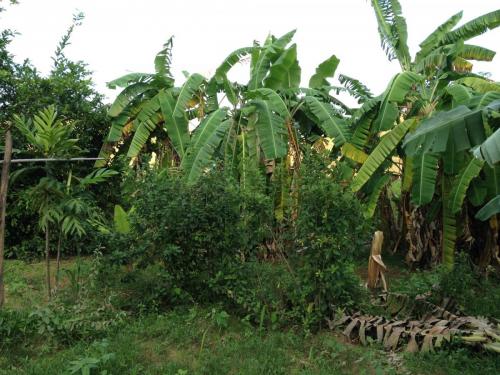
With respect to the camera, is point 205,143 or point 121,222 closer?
point 121,222

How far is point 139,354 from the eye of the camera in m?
4.57

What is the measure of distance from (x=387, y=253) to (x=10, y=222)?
7.43 metres

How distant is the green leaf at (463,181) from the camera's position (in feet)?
21.5

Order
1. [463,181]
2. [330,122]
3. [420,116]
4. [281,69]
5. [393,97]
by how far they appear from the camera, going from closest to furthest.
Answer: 1. [463,181]
2. [393,97]
3. [420,116]
4. [330,122]
5. [281,69]

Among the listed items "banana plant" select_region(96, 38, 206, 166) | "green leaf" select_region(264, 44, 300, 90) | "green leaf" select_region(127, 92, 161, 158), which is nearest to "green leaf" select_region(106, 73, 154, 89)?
"banana plant" select_region(96, 38, 206, 166)

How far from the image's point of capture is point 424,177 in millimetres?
6695

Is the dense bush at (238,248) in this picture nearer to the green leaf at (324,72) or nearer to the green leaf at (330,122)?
the green leaf at (330,122)

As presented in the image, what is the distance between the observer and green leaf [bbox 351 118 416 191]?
7.19 meters

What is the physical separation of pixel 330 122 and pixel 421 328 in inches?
176

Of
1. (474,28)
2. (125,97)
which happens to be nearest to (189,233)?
(125,97)

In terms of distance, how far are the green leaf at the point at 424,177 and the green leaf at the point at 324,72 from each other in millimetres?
4144

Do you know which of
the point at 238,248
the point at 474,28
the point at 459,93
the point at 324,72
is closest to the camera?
the point at 238,248

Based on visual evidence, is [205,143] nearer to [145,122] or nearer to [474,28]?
[145,122]

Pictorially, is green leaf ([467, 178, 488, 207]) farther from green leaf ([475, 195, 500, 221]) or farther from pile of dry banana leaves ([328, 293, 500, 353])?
pile of dry banana leaves ([328, 293, 500, 353])
